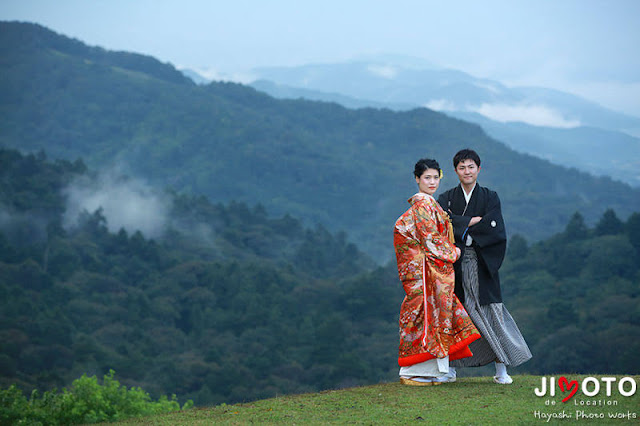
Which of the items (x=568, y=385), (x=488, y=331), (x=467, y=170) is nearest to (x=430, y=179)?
(x=467, y=170)

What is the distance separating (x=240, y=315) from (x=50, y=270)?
16.8 metres

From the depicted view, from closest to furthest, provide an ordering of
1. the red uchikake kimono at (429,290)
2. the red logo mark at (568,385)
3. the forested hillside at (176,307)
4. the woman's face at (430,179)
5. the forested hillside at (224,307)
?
the red logo mark at (568,385) < the red uchikake kimono at (429,290) < the woman's face at (430,179) < the forested hillside at (224,307) < the forested hillside at (176,307)

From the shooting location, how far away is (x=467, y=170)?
663cm

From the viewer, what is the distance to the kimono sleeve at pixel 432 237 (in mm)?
6512

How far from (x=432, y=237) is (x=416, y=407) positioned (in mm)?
1478

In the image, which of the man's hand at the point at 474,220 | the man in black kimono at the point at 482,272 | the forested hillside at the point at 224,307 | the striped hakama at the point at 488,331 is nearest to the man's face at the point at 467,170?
the man in black kimono at the point at 482,272

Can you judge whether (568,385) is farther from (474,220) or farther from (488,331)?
(474,220)

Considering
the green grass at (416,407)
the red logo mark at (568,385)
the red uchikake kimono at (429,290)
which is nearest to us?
the green grass at (416,407)

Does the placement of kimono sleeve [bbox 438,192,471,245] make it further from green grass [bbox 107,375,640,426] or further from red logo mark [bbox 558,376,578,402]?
→ red logo mark [bbox 558,376,578,402]

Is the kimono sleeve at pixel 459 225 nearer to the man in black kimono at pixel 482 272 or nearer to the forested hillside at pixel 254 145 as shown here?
the man in black kimono at pixel 482 272

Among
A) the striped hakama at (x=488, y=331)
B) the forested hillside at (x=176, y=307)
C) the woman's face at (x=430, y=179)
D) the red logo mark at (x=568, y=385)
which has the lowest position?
the forested hillside at (x=176, y=307)

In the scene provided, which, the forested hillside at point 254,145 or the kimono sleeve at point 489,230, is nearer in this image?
the kimono sleeve at point 489,230

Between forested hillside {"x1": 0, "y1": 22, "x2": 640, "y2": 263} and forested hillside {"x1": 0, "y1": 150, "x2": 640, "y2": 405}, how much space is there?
120 ft

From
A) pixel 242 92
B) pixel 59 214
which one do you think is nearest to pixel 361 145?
pixel 242 92
